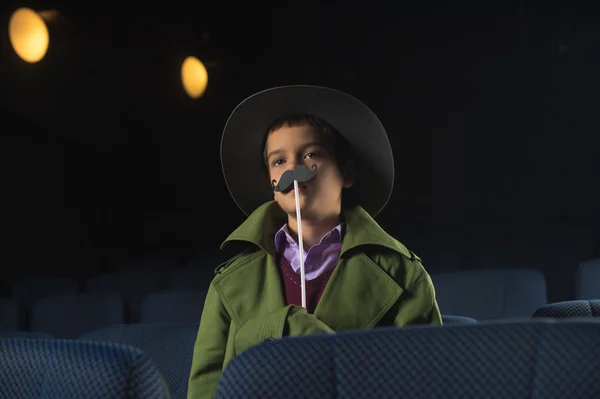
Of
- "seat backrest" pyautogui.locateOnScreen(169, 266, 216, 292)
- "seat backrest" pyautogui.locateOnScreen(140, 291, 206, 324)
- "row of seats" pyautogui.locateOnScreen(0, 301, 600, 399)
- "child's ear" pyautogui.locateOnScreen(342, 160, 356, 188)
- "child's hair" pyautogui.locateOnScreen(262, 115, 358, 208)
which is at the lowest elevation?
"seat backrest" pyautogui.locateOnScreen(169, 266, 216, 292)

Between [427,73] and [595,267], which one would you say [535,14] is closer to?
[427,73]

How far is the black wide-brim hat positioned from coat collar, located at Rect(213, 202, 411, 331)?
12 centimetres

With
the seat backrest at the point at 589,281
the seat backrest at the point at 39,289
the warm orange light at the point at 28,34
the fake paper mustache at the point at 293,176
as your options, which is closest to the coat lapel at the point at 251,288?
the fake paper mustache at the point at 293,176

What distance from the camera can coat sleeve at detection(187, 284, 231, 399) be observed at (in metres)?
0.97

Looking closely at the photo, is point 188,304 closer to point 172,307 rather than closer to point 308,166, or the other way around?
point 172,307

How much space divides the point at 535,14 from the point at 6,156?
15.2ft

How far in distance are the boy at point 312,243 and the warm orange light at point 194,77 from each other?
5466mm

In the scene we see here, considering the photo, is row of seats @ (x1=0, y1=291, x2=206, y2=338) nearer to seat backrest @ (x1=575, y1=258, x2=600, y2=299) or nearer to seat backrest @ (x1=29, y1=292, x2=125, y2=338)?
seat backrest @ (x1=29, y1=292, x2=125, y2=338)

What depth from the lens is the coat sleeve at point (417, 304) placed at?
951 mm

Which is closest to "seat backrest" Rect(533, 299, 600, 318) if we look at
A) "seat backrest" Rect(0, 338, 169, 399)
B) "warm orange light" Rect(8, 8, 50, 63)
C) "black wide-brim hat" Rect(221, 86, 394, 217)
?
"black wide-brim hat" Rect(221, 86, 394, 217)

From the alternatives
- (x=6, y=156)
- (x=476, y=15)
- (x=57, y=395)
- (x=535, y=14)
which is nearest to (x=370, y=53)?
(x=476, y=15)

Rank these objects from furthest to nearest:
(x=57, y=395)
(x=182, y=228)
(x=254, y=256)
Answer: (x=182, y=228) → (x=254, y=256) → (x=57, y=395)

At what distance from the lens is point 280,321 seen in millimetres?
796

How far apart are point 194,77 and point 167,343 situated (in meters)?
5.13
